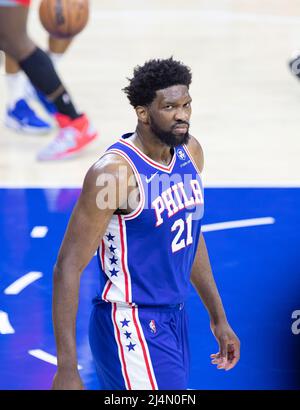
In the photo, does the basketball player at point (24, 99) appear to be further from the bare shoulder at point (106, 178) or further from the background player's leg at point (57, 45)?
the bare shoulder at point (106, 178)

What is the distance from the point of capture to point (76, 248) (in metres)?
3.54

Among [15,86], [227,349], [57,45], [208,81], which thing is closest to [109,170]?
[227,349]

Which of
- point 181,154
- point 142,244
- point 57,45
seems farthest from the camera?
point 57,45

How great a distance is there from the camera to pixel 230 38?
12.1 m

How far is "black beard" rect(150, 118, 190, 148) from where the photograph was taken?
363cm

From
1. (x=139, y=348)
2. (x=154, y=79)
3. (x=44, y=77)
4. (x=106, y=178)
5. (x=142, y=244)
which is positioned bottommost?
(x=139, y=348)

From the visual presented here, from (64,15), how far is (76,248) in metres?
5.27

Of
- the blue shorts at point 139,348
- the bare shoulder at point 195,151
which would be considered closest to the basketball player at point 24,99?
the bare shoulder at point 195,151

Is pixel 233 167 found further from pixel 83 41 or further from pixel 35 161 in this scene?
pixel 83 41

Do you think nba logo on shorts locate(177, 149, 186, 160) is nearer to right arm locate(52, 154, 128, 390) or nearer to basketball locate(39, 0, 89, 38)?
right arm locate(52, 154, 128, 390)

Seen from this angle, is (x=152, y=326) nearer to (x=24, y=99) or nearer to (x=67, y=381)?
(x=67, y=381)

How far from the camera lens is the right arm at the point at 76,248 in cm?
349

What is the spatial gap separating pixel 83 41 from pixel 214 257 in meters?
6.45

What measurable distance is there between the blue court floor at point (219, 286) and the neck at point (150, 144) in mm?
1468
